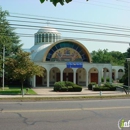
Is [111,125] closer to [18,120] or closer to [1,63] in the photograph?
[18,120]

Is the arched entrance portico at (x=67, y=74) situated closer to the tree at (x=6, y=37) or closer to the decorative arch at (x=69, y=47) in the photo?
the decorative arch at (x=69, y=47)

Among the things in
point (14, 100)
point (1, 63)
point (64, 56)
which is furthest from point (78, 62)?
point (14, 100)

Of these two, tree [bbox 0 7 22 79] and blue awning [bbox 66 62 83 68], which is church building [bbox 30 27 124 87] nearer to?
blue awning [bbox 66 62 83 68]

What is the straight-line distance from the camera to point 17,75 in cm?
2503

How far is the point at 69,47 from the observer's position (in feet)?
138

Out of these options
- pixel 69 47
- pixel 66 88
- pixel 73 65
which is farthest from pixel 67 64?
pixel 66 88

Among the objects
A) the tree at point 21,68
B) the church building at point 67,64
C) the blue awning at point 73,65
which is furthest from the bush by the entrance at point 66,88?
the blue awning at point 73,65

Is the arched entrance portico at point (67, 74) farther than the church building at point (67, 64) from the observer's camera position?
Yes

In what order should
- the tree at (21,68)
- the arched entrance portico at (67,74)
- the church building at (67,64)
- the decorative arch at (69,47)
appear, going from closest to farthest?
the tree at (21,68) → the church building at (67,64) → the decorative arch at (69,47) → the arched entrance portico at (67,74)

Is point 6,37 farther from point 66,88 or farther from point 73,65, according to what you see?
point 73,65

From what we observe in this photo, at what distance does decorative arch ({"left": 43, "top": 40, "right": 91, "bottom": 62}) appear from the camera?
133 feet

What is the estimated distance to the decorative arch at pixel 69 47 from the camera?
4051cm

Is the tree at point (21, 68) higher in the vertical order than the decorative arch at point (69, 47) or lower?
lower

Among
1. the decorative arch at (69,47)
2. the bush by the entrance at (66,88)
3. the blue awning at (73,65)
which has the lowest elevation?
the bush by the entrance at (66,88)
